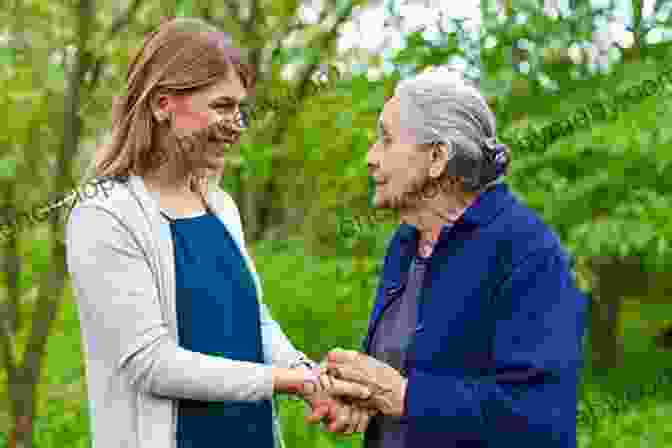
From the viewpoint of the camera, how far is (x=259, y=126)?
700 centimetres

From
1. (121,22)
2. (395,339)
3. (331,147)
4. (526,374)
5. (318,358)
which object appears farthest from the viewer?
(331,147)

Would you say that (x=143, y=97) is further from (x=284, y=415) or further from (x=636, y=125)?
(x=284, y=415)

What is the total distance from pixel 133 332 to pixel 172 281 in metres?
0.17

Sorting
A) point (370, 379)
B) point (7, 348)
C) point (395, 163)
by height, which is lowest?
point (370, 379)

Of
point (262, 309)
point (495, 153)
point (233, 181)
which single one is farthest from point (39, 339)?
point (233, 181)

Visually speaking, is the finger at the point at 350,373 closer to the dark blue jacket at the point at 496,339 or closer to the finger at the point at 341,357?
the finger at the point at 341,357

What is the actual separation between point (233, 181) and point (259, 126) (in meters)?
2.13

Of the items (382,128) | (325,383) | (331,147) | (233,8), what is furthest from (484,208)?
(331,147)

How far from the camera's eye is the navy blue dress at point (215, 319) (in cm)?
242

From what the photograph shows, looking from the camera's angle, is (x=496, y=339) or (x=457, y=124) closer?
(x=496, y=339)

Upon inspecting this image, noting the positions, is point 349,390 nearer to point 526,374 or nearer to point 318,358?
point 526,374

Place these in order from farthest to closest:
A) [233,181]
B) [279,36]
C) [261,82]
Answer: [233,181]
[279,36]
[261,82]

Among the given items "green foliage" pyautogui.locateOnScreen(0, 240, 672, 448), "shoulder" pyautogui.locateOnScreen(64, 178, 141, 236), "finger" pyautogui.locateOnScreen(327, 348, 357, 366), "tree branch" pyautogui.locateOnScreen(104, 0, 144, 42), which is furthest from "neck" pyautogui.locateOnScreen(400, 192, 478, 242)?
"green foliage" pyautogui.locateOnScreen(0, 240, 672, 448)

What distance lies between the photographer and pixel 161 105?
8.00 ft
